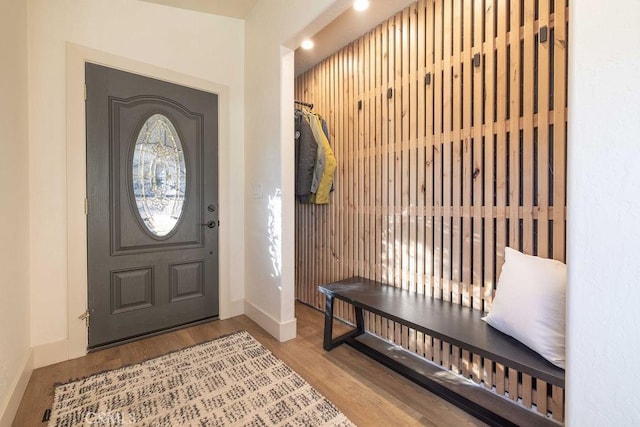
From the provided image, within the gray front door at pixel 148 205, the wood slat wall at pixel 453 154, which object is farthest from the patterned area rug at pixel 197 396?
the wood slat wall at pixel 453 154

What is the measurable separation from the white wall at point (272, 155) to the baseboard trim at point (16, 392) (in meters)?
1.51

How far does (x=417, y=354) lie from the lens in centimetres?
210

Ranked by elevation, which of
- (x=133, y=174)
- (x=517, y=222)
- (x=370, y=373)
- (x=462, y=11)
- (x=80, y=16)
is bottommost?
(x=370, y=373)

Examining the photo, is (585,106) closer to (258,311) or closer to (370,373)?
(370,373)

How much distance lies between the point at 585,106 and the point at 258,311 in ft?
8.34

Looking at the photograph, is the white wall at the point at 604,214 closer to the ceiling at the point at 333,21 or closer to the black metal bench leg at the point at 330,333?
the black metal bench leg at the point at 330,333

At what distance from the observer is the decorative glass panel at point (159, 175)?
232 centimetres

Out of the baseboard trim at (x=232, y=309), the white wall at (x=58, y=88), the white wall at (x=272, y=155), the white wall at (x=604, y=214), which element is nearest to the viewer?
the white wall at (x=604, y=214)

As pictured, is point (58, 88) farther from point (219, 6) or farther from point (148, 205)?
point (219, 6)

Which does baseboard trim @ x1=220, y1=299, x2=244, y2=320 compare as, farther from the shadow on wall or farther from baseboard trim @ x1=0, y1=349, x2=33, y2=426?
baseboard trim @ x1=0, y1=349, x2=33, y2=426

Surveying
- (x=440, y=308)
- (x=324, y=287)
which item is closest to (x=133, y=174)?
(x=324, y=287)

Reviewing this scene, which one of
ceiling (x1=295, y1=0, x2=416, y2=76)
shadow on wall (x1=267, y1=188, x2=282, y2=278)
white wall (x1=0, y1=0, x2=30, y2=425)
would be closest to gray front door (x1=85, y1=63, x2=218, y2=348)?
white wall (x1=0, y1=0, x2=30, y2=425)

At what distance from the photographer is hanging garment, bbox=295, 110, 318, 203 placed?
2.62m

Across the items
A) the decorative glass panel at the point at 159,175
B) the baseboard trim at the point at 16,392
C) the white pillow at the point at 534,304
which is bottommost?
the baseboard trim at the point at 16,392
